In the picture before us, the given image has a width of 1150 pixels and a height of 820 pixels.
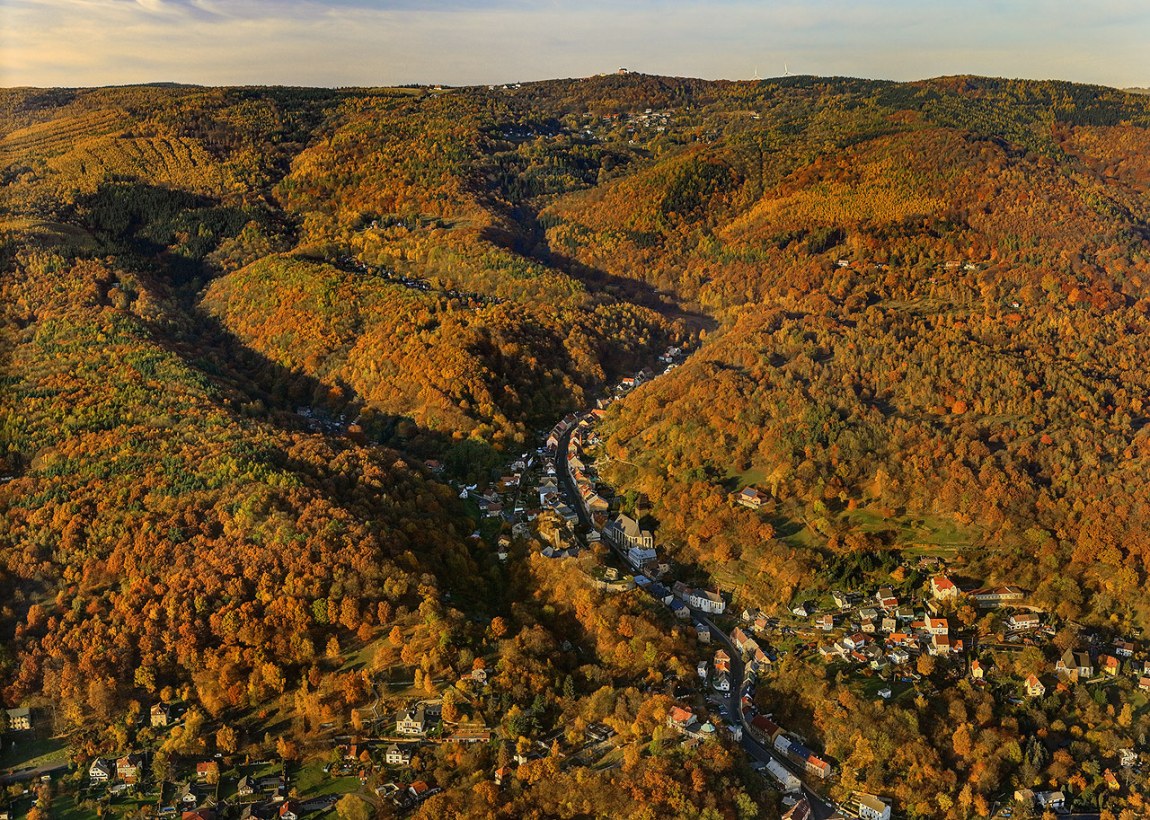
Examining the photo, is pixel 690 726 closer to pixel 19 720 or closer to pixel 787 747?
pixel 787 747

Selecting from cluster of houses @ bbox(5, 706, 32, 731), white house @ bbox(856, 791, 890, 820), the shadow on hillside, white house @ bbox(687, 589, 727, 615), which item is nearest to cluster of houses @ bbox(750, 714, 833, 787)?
white house @ bbox(856, 791, 890, 820)

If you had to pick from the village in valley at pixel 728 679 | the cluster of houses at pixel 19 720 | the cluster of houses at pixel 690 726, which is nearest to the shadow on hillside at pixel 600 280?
the village in valley at pixel 728 679

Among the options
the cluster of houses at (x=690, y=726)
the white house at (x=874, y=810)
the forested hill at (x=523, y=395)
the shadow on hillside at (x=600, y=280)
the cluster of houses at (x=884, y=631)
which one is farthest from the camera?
the shadow on hillside at (x=600, y=280)

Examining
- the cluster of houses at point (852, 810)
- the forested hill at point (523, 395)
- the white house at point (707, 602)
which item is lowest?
the cluster of houses at point (852, 810)

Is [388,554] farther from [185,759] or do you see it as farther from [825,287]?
[825,287]

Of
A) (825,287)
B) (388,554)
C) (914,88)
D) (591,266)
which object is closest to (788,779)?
(388,554)

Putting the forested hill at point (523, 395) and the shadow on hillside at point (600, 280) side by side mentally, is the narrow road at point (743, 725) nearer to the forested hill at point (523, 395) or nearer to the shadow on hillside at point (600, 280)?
the forested hill at point (523, 395)
